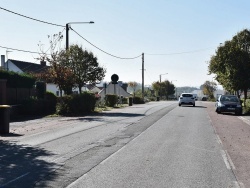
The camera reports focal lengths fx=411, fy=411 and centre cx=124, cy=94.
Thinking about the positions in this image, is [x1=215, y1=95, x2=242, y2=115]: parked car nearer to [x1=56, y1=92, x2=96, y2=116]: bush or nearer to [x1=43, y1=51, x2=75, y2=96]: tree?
[x1=56, y1=92, x2=96, y2=116]: bush

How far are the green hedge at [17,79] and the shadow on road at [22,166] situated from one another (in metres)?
15.2

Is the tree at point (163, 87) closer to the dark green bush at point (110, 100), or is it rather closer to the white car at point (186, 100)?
the white car at point (186, 100)

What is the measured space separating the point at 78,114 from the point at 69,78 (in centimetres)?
289

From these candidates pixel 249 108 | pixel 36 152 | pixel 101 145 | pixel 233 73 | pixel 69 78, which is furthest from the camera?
pixel 233 73

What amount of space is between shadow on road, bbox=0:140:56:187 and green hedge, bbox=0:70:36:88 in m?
15.2

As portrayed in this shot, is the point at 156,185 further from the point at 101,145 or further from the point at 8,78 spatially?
the point at 8,78

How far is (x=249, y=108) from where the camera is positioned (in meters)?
32.3

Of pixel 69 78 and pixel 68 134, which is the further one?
pixel 69 78

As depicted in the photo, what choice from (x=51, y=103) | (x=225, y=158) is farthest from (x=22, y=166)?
(x=51, y=103)

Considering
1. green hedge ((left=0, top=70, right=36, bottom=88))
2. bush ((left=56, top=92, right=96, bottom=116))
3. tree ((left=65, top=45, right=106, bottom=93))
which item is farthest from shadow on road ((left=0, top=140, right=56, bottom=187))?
tree ((left=65, top=45, right=106, bottom=93))

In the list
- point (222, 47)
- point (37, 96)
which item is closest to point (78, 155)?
point (37, 96)

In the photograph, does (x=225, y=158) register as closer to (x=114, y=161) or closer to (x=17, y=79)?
(x=114, y=161)

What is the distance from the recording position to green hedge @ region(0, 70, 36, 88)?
88.3 ft

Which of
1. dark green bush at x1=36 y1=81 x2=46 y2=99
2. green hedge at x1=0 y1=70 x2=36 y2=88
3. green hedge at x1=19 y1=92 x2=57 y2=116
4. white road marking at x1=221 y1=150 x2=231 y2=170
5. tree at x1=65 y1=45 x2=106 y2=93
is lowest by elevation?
white road marking at x1=221 y1=150 x2=231 y2=170
